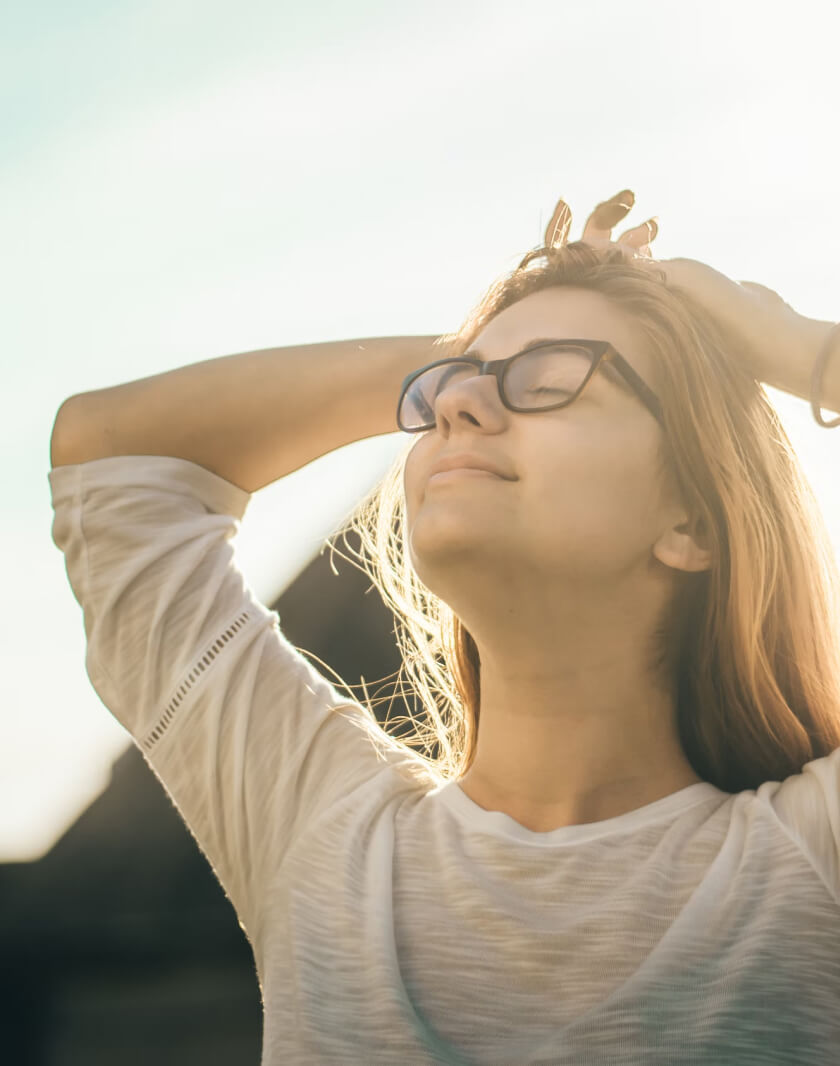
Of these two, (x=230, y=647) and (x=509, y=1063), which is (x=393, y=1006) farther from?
(x=230, y=647)

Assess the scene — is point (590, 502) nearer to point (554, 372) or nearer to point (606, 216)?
point (554, 372)

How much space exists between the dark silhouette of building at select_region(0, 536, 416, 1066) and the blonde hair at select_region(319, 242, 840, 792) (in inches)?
153

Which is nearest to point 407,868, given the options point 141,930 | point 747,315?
point 747,315

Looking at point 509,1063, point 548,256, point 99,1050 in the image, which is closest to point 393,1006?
point 509,1063

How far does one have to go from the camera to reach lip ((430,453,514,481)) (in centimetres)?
176

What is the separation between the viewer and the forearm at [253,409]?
6.77 feet

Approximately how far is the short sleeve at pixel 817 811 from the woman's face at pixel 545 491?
45 centimetres

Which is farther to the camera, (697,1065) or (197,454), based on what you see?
(197,454)

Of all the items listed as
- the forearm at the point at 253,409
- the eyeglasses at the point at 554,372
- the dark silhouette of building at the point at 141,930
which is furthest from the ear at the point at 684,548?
the dark silhouette of building at the point at 141,930

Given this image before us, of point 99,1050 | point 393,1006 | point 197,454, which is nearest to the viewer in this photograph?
point 393,1006

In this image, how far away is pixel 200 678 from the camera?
1911 mm

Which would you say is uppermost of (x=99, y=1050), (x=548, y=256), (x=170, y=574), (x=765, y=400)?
(x=548, y=256)

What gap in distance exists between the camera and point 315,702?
1999 millimetres

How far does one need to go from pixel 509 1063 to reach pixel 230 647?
87 cm
